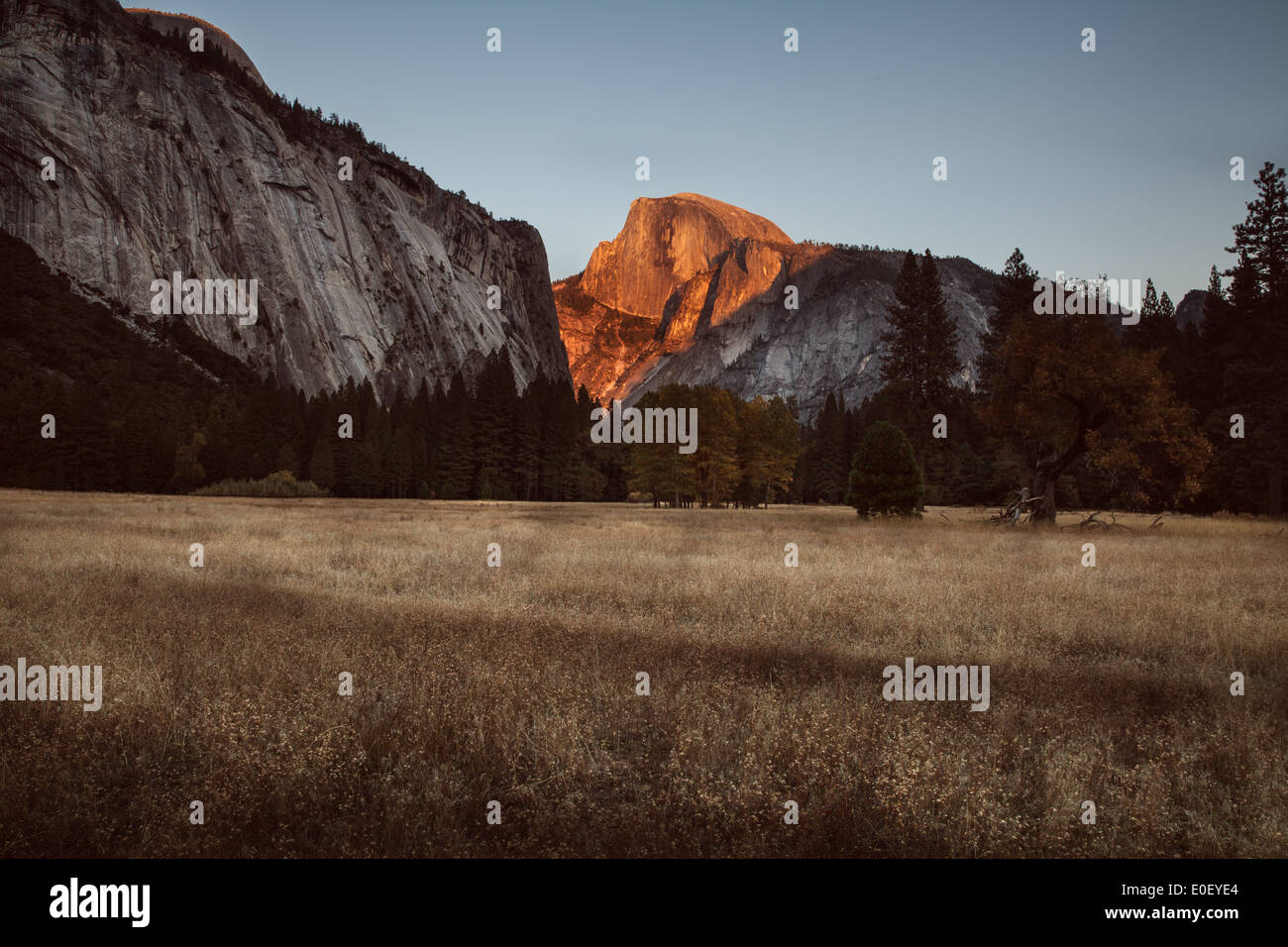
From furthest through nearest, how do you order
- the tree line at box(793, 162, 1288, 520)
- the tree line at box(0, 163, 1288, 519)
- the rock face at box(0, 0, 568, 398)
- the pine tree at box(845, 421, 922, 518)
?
the rock face at box(0, 0, 568, 398) < the pine tree at box(845, 421, 922, 518) < the tree line at box(0, 163, 1288, 519) < the tree line at box(793, 162, 1288, 520)

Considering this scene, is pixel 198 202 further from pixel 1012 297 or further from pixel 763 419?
pixel 1012 297

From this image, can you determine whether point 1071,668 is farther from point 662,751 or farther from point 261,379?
point 261,379

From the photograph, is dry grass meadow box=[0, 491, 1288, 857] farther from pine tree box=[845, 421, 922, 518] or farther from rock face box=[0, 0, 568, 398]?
rock face box=[0, 0, 568, 398]

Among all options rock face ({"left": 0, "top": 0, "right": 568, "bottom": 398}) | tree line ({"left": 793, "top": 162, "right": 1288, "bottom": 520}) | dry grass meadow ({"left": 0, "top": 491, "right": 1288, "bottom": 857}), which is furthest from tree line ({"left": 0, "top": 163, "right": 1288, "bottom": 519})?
dry grass meadow ({"left": 0, "top": 491, "right": 1288, "bottom": 857})

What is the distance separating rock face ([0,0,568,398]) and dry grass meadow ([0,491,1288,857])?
122905 mm

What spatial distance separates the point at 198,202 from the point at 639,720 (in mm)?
147113

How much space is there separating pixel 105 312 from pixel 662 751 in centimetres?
12908

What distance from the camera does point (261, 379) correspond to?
110375 millimetres

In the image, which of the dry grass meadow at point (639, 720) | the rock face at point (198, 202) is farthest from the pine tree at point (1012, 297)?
the rock face at point (198, 202)

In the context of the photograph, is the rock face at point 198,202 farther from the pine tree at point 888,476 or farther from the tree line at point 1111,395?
the pine tree at point 888,476

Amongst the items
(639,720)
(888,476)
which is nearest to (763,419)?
(888,476)

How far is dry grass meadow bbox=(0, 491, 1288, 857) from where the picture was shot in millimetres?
3764

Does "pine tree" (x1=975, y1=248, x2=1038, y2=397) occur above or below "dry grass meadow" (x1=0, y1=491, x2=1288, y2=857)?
above
